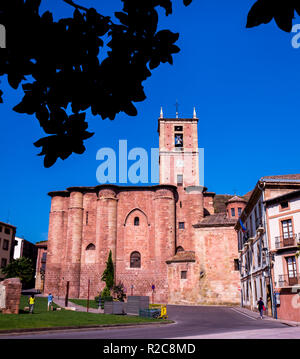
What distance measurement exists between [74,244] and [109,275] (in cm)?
687

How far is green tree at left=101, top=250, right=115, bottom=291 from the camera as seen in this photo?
41.1 meters

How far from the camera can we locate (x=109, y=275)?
41.6m

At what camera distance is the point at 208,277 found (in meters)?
38.9

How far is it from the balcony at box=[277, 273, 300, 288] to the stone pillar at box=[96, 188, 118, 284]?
24.9m

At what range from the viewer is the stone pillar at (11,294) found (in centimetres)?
1897

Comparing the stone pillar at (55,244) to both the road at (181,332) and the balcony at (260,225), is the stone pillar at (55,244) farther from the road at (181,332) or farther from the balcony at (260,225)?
the road at (181,332)

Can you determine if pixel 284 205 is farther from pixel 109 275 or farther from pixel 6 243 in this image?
pixel 6 243

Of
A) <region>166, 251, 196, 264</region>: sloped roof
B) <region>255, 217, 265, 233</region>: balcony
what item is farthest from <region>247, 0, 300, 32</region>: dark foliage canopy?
<region>166, 251, 196, 264</region>: sloped roof

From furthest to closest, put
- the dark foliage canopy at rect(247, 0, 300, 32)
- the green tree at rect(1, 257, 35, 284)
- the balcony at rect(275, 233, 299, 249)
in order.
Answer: the green tree at rect(1, 257, 35, 284) < the balcony at rect(275, 233, 299, 249) < the dark foliage canopy at rect(247, 0, 300, 32)

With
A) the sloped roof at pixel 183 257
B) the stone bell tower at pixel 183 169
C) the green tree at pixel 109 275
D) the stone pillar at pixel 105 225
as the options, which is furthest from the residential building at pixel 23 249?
the sloped roof at pixel 183 257

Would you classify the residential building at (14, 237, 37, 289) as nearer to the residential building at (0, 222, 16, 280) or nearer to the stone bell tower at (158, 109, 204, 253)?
the residential building at (0, 222, 16, 280)

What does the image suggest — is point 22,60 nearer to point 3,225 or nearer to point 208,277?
point 208,277

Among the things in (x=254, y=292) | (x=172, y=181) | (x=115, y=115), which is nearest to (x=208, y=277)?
(x=254, y=292)
